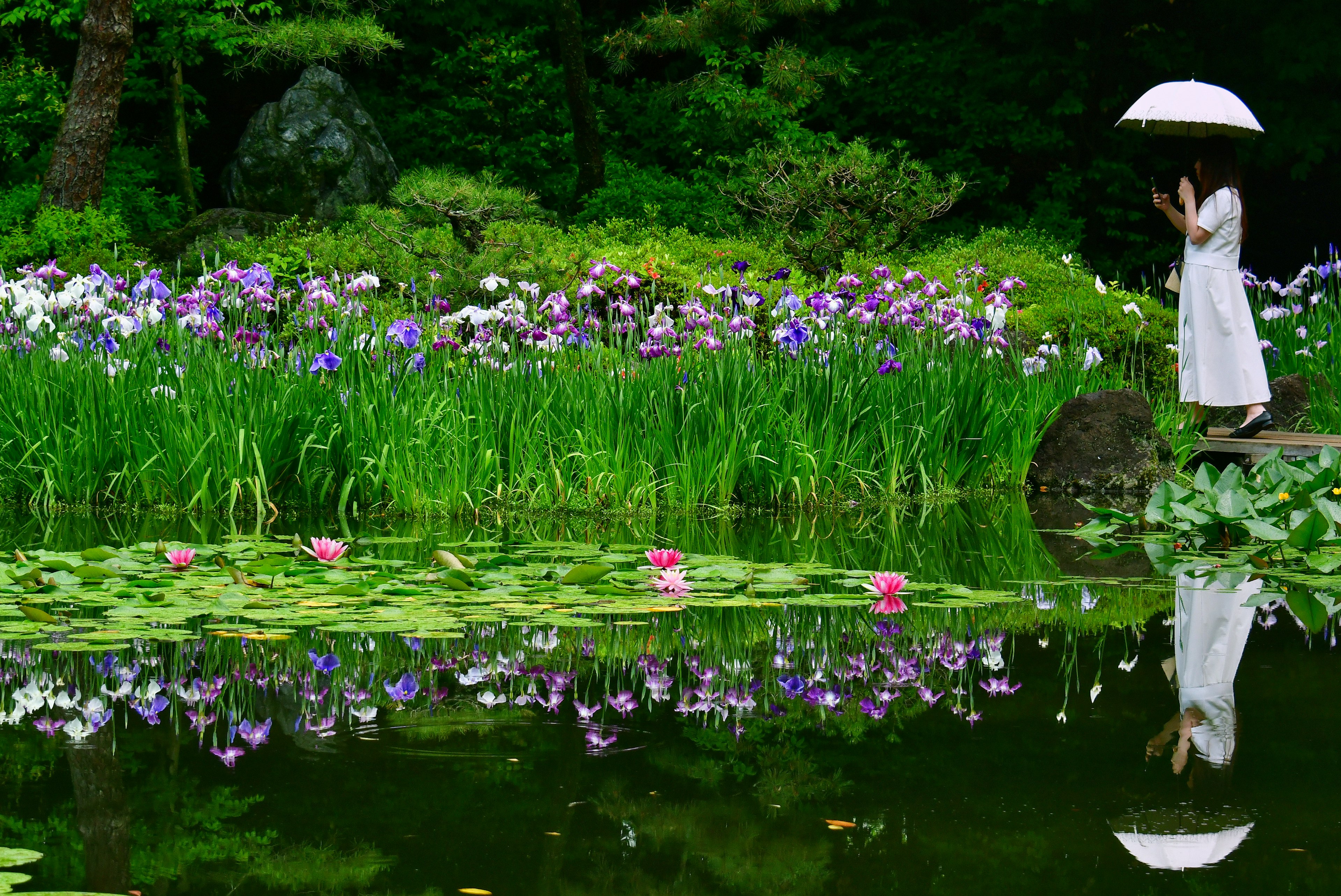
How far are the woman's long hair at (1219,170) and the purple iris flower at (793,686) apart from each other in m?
4.91

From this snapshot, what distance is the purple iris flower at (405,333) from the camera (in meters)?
5.47

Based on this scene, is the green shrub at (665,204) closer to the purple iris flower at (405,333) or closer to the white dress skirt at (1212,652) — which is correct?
the purple iris flower at (405,333)

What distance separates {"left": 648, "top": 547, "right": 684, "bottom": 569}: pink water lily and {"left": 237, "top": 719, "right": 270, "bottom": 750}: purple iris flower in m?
1.41

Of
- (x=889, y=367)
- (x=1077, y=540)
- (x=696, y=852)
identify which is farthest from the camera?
(x=889, y=367)

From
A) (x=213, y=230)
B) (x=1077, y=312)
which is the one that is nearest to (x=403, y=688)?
(x=1077, y=312)

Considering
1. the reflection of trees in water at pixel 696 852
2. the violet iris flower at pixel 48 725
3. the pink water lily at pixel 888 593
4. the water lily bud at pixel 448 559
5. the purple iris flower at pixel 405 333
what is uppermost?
the purple iris flower at pixel 405 333

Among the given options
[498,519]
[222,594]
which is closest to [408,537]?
[498,519]

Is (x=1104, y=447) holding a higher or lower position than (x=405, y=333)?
lower

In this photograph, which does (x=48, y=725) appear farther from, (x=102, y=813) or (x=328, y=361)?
(x=328, y=361)

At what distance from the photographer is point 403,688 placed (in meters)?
2.54

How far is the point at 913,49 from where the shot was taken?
Answer: 51.2 feet

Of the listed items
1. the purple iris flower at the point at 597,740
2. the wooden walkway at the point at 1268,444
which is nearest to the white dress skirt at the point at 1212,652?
the purple iris flower at the point at 597,740

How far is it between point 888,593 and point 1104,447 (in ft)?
11.6

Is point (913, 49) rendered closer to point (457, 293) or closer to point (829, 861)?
point (457, 293)
